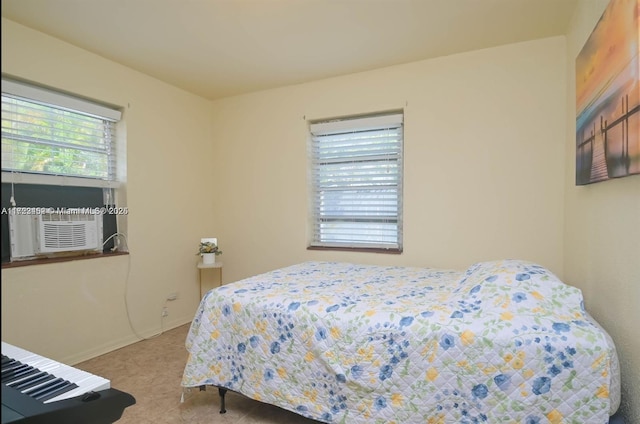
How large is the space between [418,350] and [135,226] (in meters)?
2.72

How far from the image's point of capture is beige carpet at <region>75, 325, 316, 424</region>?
205cm

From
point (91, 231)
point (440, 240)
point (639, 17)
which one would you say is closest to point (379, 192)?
point (440, 240)

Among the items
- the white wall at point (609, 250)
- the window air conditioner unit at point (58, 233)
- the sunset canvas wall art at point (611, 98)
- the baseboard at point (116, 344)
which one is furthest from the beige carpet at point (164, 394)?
the sunset canvas wall art at point (611, 98)

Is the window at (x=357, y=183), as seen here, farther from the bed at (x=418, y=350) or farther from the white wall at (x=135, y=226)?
the white wall at (x=135, y=226)

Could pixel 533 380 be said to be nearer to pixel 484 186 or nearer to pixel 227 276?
pixel 484 186

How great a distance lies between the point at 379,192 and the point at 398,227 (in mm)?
379

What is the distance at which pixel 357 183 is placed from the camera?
11.4 feet

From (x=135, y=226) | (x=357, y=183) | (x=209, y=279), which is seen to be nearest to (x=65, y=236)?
(x=135, y=226)

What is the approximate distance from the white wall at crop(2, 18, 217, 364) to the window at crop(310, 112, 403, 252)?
1.35m

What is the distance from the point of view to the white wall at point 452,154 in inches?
106

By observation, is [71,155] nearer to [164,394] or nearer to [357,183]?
[164,394]

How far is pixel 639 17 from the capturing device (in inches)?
48.8

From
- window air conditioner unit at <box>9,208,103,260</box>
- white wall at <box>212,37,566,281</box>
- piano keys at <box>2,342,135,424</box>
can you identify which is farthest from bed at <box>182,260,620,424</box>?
window air conditioner unit at <box>9,208,103,260</box>

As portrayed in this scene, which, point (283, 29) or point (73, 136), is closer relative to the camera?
point (283, 29)
